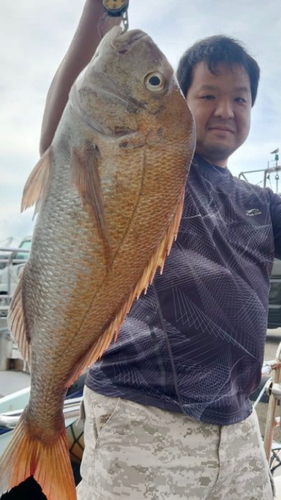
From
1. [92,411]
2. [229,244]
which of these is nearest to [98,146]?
[229,244]

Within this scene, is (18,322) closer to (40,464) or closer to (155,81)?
(40,464)

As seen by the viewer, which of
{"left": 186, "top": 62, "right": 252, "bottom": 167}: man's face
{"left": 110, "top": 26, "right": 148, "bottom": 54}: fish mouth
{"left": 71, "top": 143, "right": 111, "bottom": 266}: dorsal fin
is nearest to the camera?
{"left": 71, "top": 143, "right": 111, "bottom": 266}: dorsal fin

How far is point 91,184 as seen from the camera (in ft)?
4.56

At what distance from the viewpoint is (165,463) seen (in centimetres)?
Result: 176

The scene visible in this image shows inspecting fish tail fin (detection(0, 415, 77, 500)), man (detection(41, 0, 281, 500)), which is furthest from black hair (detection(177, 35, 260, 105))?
fish tail fin (detection(0, 415, 77, 500))

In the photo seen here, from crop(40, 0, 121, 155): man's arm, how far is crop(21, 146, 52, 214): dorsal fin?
15.8 inches

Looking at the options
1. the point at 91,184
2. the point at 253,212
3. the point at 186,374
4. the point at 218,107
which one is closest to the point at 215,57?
the point at 218,107

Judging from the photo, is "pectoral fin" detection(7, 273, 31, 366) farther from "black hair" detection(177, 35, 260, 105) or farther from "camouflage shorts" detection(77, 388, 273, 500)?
"black hair" detection(177, 35, 260, 105)

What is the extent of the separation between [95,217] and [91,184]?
0.10 meters

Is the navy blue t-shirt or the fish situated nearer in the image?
the fish

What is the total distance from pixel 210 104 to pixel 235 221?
56 centimetres

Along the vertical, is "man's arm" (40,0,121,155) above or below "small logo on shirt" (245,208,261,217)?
above

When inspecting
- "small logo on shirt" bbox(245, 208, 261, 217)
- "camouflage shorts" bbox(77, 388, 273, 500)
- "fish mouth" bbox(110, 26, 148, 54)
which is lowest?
"camouflage shorts" bbox(77, 388, 273, 500)

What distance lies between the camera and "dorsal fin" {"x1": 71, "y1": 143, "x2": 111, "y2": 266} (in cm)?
139
